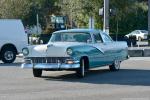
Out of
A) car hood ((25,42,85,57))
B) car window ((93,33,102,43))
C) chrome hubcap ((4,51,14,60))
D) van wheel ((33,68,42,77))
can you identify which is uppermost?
car window ((93,33,102,43))

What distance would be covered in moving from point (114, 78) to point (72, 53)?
170 cm

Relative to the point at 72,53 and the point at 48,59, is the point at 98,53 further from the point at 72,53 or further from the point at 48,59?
the point at 48,59

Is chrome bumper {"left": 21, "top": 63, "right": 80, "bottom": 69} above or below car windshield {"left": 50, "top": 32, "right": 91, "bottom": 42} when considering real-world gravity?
below

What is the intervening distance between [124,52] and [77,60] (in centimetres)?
440

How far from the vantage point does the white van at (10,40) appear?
2444 cm

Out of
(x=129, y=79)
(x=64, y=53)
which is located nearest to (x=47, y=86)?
(x=64, y=53)

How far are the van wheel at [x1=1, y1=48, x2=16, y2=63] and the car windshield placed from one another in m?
6.98

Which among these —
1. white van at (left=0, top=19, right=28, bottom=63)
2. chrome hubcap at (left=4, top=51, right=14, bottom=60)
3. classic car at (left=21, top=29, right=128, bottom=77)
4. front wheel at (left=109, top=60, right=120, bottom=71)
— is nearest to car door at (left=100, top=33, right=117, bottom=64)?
classic car at (left=21, top=29, right=128, bottom=77)

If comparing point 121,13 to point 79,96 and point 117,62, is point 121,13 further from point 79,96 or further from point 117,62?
point 79,96

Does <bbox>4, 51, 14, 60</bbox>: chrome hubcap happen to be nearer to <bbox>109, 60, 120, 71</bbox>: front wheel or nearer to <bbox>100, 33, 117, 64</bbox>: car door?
<bbox>109, 60, 120, 71</bbox>: front wheel

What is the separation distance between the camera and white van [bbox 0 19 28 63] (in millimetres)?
24438

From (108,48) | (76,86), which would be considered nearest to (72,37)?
(108,48)

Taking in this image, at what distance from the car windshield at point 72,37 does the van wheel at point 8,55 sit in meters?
6.98

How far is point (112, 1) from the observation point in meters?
47.2
